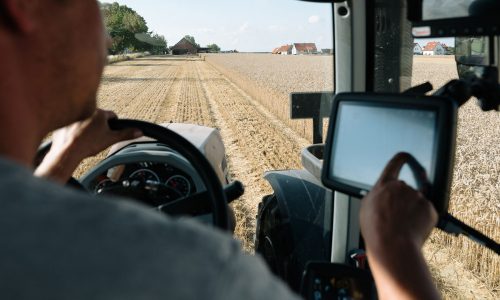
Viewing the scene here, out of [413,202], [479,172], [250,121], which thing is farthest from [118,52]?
[413,202]

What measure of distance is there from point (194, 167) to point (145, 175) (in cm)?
62

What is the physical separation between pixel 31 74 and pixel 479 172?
719 centimetres

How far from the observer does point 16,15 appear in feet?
2.15

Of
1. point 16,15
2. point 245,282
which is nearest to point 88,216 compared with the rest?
point 245,282

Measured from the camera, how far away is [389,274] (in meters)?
0.89

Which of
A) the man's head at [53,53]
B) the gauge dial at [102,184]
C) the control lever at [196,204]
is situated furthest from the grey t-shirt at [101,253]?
the gauge dial at [102,184]

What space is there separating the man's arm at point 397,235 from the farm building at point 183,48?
76774mm

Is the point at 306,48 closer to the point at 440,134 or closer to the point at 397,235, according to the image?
the point at 440,134

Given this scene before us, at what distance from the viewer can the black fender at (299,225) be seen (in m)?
2.28

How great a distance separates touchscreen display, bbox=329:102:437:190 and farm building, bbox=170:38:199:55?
76.4 metres

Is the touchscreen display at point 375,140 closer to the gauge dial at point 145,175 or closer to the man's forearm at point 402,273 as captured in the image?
the man's forearm at point 402,273

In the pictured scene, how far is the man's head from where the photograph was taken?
2.16 ft

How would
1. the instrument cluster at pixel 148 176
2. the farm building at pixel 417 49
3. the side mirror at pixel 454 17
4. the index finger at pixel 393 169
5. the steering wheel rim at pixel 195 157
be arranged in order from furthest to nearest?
the instrument cluster at pixel 148 176
the farm building at pixel 417 49
the steering wheel rim at pixel 195 157
the side mirror at pixel 454 17
the index finger at pixel 393 169

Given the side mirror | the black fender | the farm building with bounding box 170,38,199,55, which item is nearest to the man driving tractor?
the side mirror
